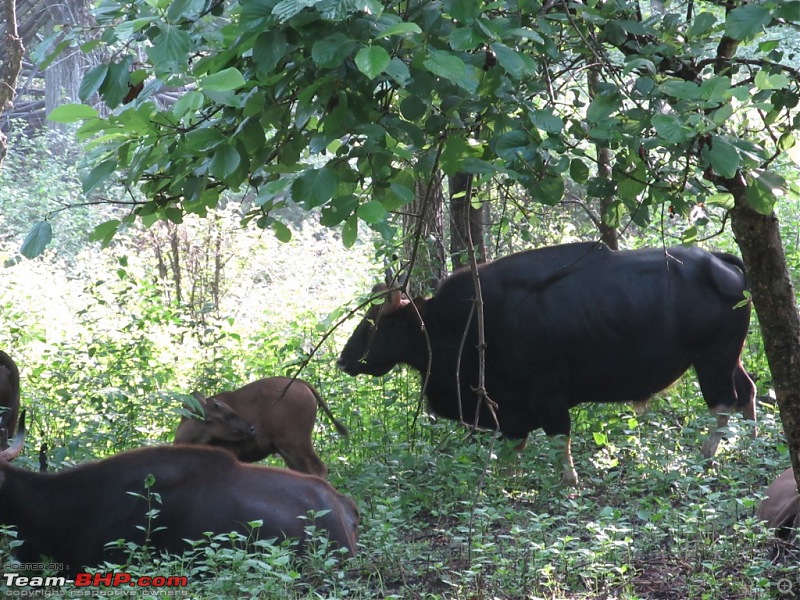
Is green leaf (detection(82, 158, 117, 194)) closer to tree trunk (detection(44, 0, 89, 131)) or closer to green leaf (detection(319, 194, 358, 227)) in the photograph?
green leaf (detection(319, 194, 358, 227))

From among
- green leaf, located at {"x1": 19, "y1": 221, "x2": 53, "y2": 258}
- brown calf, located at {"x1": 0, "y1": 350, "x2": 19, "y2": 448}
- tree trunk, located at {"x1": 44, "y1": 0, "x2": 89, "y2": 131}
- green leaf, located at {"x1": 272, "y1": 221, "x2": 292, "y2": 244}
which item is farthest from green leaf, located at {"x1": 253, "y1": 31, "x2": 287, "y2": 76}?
tree trunk, located at {"x1": 44, "y1": 0, "x2": 89, "y2": 131}

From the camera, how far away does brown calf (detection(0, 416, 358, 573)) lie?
204 inches

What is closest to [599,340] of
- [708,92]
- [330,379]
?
[330,379]

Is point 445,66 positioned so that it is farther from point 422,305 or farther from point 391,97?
point 422,305

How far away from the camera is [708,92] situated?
2.84 metres

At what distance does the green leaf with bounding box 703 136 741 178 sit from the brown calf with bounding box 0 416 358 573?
3.00m

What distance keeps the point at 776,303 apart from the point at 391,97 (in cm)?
177

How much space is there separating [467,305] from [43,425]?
3452 millimetres

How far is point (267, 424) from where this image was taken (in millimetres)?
7469

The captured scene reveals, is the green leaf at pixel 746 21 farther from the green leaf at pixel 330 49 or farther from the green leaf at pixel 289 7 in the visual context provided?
the green leaf at pixel 289 7

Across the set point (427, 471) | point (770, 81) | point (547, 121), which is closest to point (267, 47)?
point (547, 121)

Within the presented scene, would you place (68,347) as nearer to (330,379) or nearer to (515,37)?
(330,379)

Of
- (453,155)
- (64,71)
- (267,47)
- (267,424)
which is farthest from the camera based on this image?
(64,71)

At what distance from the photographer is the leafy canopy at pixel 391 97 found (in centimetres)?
260
